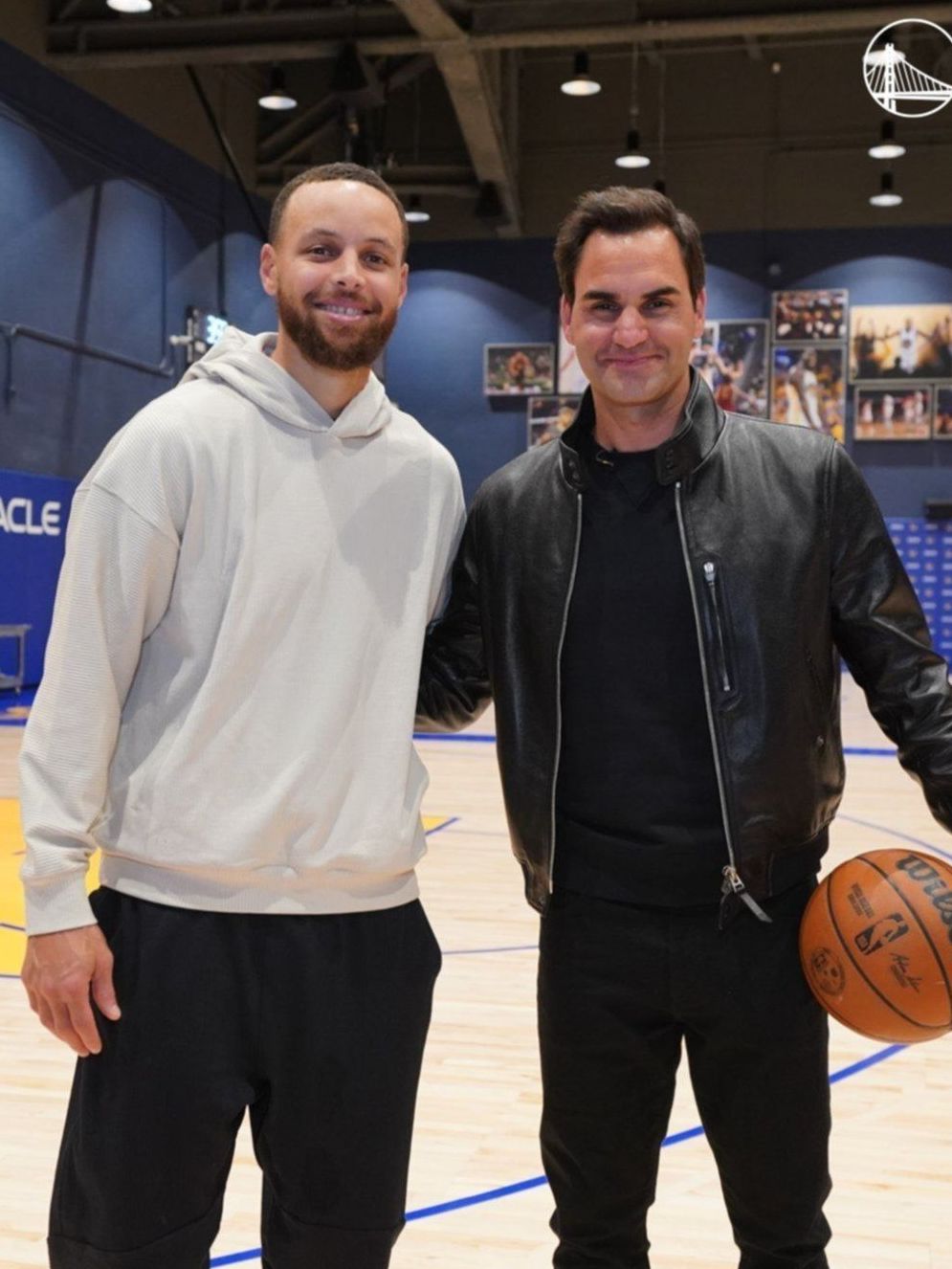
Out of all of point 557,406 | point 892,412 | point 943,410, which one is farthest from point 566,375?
point 943,410

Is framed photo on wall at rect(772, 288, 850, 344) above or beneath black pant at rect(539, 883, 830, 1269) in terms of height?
above

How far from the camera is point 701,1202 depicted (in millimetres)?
3064

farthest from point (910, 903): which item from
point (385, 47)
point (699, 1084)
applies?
point (385, 47)

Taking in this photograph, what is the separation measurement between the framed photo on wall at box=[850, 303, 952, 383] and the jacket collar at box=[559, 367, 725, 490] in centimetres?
1654

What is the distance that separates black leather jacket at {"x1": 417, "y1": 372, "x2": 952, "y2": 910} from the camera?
7.16 feet

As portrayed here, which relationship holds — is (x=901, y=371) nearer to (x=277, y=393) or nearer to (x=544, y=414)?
(x=544, y=414)

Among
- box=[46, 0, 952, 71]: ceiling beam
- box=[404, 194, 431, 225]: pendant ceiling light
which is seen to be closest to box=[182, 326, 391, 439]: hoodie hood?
box=[46, 0, 952, 71]: ceiling beam

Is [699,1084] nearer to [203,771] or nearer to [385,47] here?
[203,771]

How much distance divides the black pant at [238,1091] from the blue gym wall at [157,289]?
464 inches

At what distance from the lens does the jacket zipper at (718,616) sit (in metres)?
2.18

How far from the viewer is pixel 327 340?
2117 millimetres

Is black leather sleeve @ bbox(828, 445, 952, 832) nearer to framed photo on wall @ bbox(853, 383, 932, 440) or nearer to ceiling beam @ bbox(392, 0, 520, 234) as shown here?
ceiling beam @ bbox(392, 0, 520, 234)

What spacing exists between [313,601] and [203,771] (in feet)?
0.94

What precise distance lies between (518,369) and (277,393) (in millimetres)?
17084
